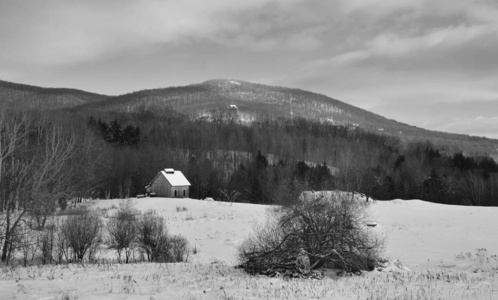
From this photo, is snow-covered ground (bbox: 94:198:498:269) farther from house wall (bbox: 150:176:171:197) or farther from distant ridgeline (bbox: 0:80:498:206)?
house wall (bbox: 150:176:171:197)

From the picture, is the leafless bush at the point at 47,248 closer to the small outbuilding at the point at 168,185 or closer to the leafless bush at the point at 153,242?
the leafless bush at the point at 153,242

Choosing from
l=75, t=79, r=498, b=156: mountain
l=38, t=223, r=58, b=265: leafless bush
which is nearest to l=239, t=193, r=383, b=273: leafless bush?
l=38, t=223, r=58, b=265: leafless bush

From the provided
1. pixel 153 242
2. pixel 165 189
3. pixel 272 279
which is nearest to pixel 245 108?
pixel 165 189

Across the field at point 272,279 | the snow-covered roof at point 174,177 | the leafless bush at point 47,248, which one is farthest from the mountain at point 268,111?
the field at point 272,279

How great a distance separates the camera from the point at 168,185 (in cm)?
6544

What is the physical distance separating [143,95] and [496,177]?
15396 centimetres

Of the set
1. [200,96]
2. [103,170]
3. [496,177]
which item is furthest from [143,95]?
[496,177]

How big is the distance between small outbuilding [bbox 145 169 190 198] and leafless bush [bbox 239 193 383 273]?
4891 cm

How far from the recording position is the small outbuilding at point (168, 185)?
65.4m

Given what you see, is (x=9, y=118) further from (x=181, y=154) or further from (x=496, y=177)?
(x=496, y=177)

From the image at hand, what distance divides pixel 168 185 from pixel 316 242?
51454 mm

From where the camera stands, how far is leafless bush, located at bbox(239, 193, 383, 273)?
15.7 m

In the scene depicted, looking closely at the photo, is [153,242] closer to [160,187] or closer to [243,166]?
[160,187]

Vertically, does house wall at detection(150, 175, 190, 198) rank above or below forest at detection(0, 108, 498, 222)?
below
